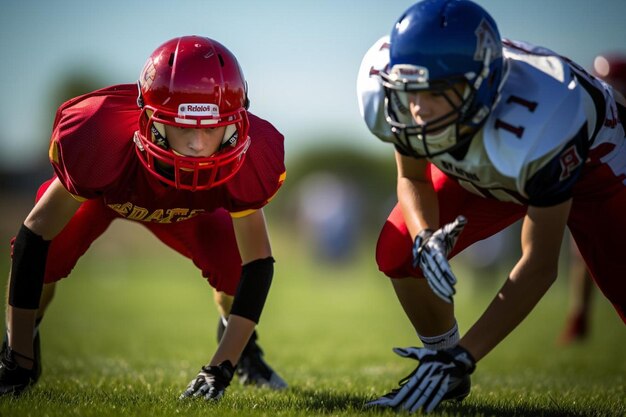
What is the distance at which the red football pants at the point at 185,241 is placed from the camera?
415 centimetres

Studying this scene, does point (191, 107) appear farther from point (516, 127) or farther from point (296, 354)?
point (296, 354)

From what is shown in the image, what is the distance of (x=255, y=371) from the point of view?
4.66 metres

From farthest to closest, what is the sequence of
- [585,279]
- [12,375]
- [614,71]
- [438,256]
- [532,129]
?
1. [585,279]
2. [614,71]
3. [12,375]
4. [438,256]
5. [532,129]

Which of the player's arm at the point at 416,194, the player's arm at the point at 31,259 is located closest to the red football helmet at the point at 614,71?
the player's arm at the point at 416,194

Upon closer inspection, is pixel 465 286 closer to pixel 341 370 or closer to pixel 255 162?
pixel 341 370

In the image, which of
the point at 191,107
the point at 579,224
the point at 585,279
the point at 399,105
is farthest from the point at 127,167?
the point at 585,279

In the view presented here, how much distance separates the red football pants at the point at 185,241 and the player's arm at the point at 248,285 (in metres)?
0.43

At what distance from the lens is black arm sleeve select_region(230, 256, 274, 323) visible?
12.4ft

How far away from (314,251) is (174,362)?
19.1 metres

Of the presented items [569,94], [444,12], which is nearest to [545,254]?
[569,94]

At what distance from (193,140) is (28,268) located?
104cm

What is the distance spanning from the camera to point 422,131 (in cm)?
309

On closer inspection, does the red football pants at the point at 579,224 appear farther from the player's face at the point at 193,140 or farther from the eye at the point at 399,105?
the player's face at the point at 193,140

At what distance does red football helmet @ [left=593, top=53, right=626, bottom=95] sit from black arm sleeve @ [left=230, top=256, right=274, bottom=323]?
3.97m
